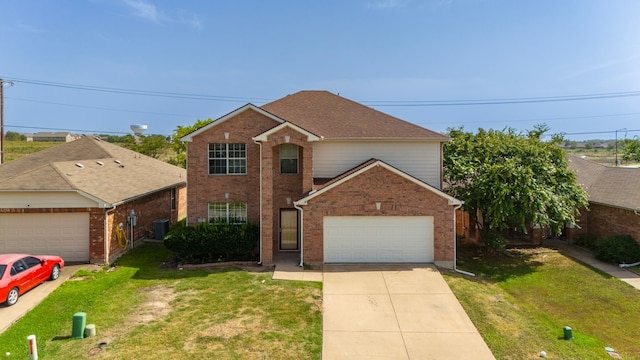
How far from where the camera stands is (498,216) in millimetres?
16469

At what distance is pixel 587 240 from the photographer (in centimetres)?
2022

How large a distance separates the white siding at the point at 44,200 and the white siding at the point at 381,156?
10.4 meters

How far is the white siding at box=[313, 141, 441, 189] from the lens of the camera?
1891 centimetres

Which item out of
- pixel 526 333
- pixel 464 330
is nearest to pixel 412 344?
pixel 464 330

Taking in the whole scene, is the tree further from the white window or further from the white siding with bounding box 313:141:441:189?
the white window

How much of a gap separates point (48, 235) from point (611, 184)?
94.1 ft

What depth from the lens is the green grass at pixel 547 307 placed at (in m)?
10.1

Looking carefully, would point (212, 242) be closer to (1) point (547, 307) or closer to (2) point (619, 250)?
(1) point (547, 307)

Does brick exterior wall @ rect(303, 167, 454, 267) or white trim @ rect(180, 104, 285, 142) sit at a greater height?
white trim @ rect(180, 104, 285, 142)

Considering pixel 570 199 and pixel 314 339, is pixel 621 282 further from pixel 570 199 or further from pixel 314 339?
pixel 314 339

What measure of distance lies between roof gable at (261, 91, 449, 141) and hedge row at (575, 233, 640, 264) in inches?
351

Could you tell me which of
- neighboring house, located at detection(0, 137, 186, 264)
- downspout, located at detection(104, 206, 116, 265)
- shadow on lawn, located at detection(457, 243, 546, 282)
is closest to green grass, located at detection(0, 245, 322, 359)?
downspout, located at detection(104, 206, 116, 265)

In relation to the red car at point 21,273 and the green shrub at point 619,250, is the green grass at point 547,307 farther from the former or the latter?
the red car at point 21,273

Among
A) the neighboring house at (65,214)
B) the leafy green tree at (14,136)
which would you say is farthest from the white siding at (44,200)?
the leafy green tree at (14,136)
